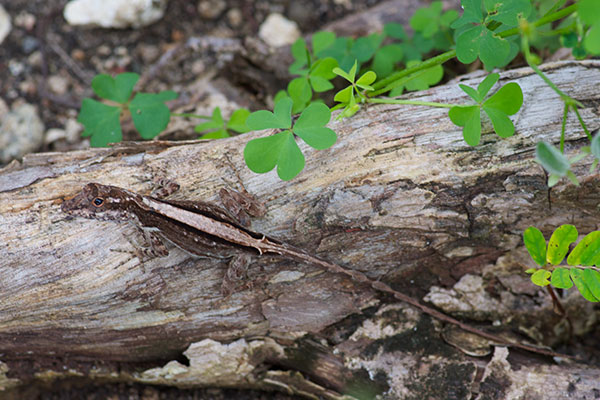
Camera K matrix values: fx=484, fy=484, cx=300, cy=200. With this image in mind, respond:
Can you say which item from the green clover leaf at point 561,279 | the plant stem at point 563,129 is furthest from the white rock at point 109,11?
the green clover leaf at point 561,279

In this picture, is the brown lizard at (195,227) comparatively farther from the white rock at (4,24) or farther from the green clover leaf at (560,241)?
the white rock at (4,24)

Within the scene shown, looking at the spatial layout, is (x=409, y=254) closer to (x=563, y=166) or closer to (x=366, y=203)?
(x=366, y=203)

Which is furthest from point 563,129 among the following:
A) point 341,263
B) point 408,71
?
point 341,263

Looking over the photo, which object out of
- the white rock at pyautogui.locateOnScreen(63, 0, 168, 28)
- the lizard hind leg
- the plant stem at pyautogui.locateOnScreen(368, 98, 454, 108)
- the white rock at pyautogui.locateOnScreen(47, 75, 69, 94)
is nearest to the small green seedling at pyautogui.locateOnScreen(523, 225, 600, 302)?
the plant stem at pyautogui.locateOnScreen(368, 98, 454, 108)

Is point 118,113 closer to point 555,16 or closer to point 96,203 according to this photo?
point 96,203

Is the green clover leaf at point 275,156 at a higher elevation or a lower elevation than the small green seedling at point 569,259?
higher

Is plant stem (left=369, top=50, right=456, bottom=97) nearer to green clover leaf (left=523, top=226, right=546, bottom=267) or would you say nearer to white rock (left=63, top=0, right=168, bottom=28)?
green clover leaf (left=523, top=226, right=546, bottom=267)
